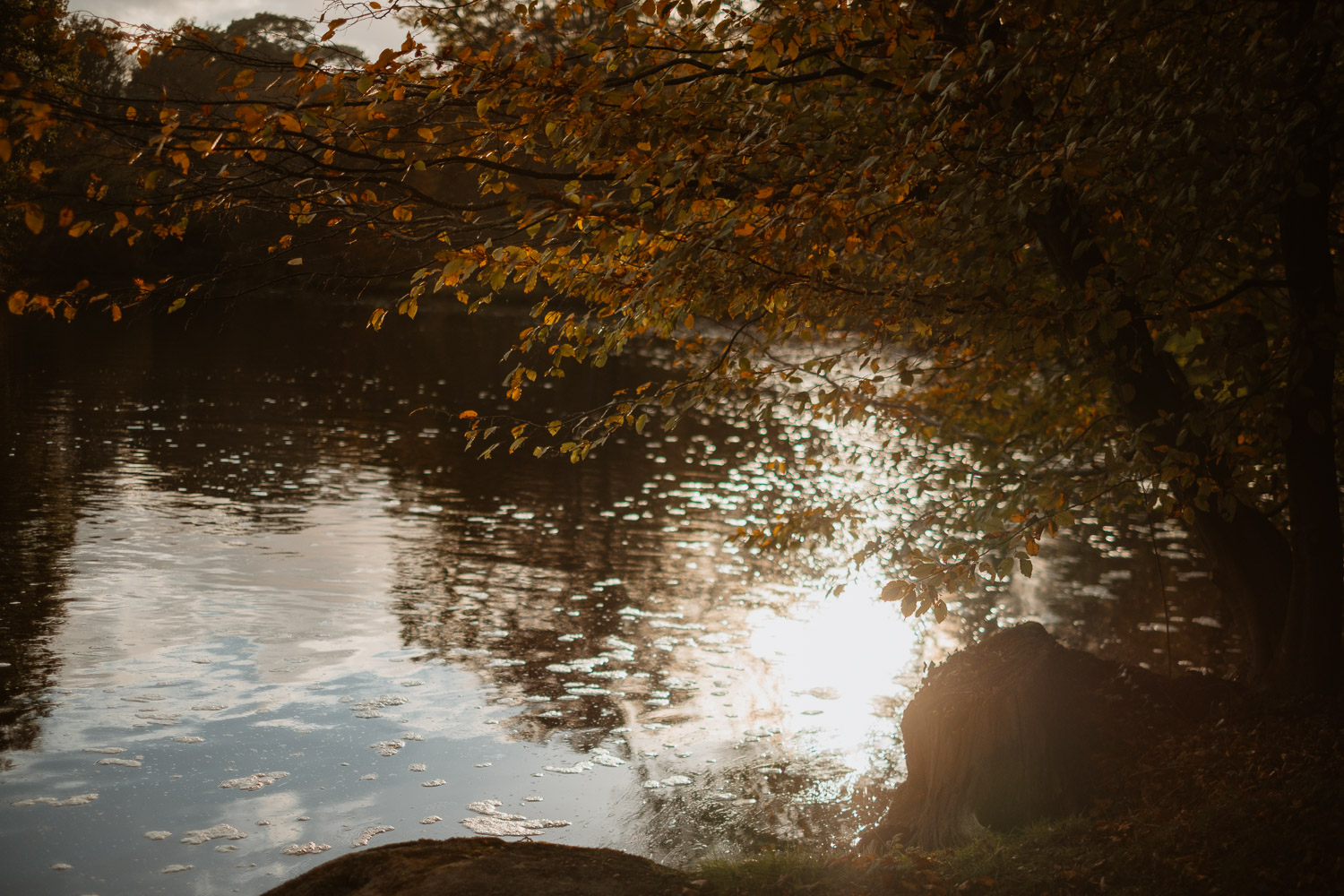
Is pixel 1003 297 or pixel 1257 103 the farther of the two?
pixel 1003 297

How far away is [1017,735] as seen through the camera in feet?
25.4

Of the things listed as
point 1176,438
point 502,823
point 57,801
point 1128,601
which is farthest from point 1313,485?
point 57,801

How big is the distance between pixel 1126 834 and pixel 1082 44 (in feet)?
16.1

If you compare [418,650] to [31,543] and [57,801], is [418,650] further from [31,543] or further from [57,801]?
[31,543]

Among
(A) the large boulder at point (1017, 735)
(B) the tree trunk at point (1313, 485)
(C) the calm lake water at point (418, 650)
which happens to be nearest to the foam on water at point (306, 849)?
(C) the calm lake water at point (418, 650)

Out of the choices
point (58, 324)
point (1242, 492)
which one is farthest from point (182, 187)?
point (58, 324)

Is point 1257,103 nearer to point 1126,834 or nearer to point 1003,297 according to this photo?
point 1003,297

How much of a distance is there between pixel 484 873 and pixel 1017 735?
419cm

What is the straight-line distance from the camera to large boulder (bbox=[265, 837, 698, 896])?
18.0 feet

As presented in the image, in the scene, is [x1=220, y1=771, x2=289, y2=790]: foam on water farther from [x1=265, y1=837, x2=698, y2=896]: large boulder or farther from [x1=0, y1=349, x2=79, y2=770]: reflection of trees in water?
[x1=265, y1=837, x2=698, y2=896]: large boulder

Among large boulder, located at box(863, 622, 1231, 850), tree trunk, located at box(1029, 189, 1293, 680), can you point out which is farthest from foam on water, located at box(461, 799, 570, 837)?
tree trunk, located at box(1029, 189, 1293, 680)

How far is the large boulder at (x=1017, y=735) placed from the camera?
7.55 m

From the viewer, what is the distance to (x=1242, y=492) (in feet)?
25.6

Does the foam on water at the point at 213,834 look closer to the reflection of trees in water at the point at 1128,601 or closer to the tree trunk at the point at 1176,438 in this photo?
the tree trunk at the point at 1176,438
